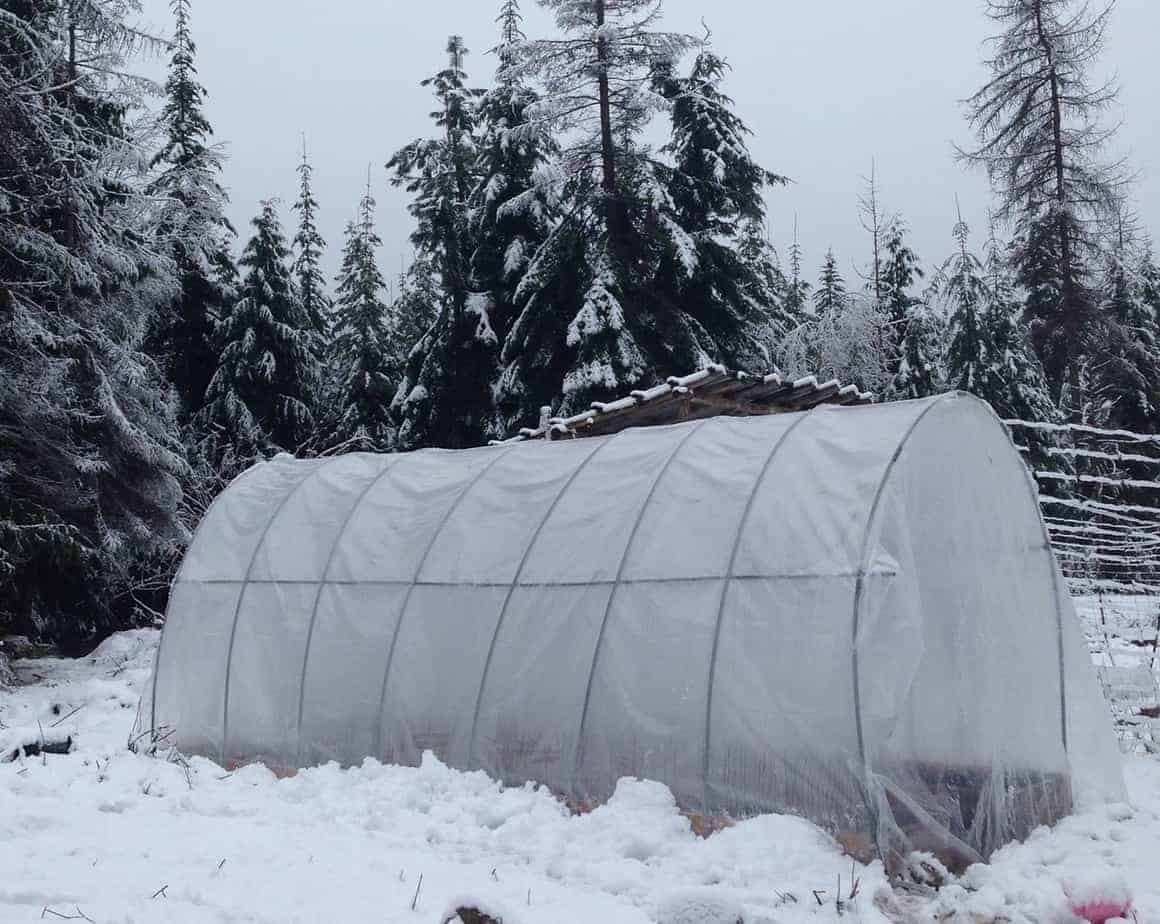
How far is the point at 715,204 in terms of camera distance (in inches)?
912

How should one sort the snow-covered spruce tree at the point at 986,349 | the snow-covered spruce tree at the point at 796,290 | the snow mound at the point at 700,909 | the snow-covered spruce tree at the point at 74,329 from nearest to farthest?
1. the snow mound at the point at 700,909
2. the snow-covered spruce tree at the point at 74,329
3. the snow-covered spruce tree at the point at 986,349
4. the snow-covered spruce tree at the point at 796,290

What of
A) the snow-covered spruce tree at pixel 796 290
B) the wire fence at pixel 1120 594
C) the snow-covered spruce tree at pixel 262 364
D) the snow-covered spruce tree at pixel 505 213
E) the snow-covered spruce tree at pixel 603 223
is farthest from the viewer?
the snow-covered spruce tree at pixel 796 290

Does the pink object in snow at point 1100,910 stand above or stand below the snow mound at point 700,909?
below

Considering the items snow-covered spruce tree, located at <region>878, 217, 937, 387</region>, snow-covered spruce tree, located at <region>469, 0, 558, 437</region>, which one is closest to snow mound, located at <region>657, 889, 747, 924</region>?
snow-covered spruce tree, located at <region>469, 0, 558, 437</region>

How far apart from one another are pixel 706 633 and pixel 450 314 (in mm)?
18927

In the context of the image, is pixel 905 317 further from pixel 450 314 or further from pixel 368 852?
pixel 368 852

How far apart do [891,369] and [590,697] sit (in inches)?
1144

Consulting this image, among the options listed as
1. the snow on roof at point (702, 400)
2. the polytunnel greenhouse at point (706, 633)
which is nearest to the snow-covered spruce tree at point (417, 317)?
the snow on roof at point (702, 400)

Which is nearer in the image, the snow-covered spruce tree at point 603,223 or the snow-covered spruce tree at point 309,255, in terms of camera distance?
the snow-covered spruce tree at point 603,223

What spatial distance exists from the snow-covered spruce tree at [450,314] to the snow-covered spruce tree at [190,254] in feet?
16.2

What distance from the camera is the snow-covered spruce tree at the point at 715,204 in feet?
71.3

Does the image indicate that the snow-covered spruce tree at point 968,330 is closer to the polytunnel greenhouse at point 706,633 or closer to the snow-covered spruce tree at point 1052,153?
the snow-covered spruce tree at point 1052,153

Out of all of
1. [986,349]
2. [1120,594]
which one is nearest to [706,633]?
[1120,594]

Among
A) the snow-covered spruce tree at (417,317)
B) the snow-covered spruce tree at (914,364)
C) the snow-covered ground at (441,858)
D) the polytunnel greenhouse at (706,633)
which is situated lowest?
the snow-covered ground at (441,858)
